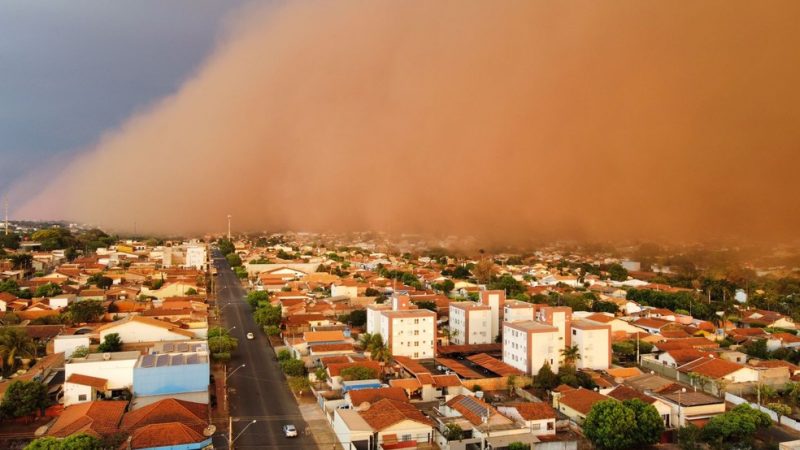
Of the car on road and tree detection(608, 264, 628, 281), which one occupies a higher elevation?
tree detection(608, 264, 628, 281)

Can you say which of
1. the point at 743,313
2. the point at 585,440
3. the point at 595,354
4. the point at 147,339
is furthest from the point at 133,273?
the point at 743,313

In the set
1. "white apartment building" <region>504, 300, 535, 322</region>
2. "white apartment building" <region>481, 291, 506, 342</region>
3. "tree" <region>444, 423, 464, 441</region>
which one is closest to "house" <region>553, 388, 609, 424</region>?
"tree" <region>444, 423, 464, 441</region>

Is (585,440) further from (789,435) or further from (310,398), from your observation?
(310,398)

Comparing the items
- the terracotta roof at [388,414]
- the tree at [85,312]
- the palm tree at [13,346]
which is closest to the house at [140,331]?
the palm tree at [13,346]

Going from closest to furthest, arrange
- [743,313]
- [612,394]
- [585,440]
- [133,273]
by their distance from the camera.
Result: 1. [585,440]
2. [612,394]
3. [743,313]
4. [133,273]

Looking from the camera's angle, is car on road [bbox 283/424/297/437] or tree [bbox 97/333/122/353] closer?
car on road [bbox 283/424/297/437]

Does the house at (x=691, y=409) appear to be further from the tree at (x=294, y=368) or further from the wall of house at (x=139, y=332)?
the wall of house at (x=139, y=332)

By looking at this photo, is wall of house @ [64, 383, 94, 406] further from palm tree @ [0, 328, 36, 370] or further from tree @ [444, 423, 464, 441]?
tree @ [444, 423, 464, 441]
